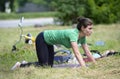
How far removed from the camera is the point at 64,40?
870 centimetres

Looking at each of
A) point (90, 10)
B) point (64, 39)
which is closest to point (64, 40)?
point (64, 39)

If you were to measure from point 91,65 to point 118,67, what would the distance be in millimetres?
588

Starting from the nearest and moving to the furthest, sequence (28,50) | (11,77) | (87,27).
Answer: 1. (11,77)
2. (87,27)
3. (28,50)

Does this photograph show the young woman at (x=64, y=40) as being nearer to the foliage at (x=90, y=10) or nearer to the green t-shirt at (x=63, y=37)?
the green t-shirt at (x=63, y=37)

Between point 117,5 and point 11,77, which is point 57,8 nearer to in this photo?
point 117,5

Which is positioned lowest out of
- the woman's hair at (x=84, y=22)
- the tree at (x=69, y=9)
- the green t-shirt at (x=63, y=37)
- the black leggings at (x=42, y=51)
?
the tree at (x=69, y=9)

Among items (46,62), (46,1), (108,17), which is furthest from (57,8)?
(46,1)

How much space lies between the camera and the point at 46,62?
9.03 meters

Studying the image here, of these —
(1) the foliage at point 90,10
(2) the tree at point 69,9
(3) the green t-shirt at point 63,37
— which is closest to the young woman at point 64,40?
(3) the green t-shirt at point 63,37

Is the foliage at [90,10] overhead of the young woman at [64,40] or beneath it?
beneath

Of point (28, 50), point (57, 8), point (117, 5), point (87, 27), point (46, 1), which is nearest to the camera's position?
point (87, 27)

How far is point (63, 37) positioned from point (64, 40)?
66 mm

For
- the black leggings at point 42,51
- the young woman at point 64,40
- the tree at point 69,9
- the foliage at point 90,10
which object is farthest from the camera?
the tree at point 69,9

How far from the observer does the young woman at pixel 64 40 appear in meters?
8.45
